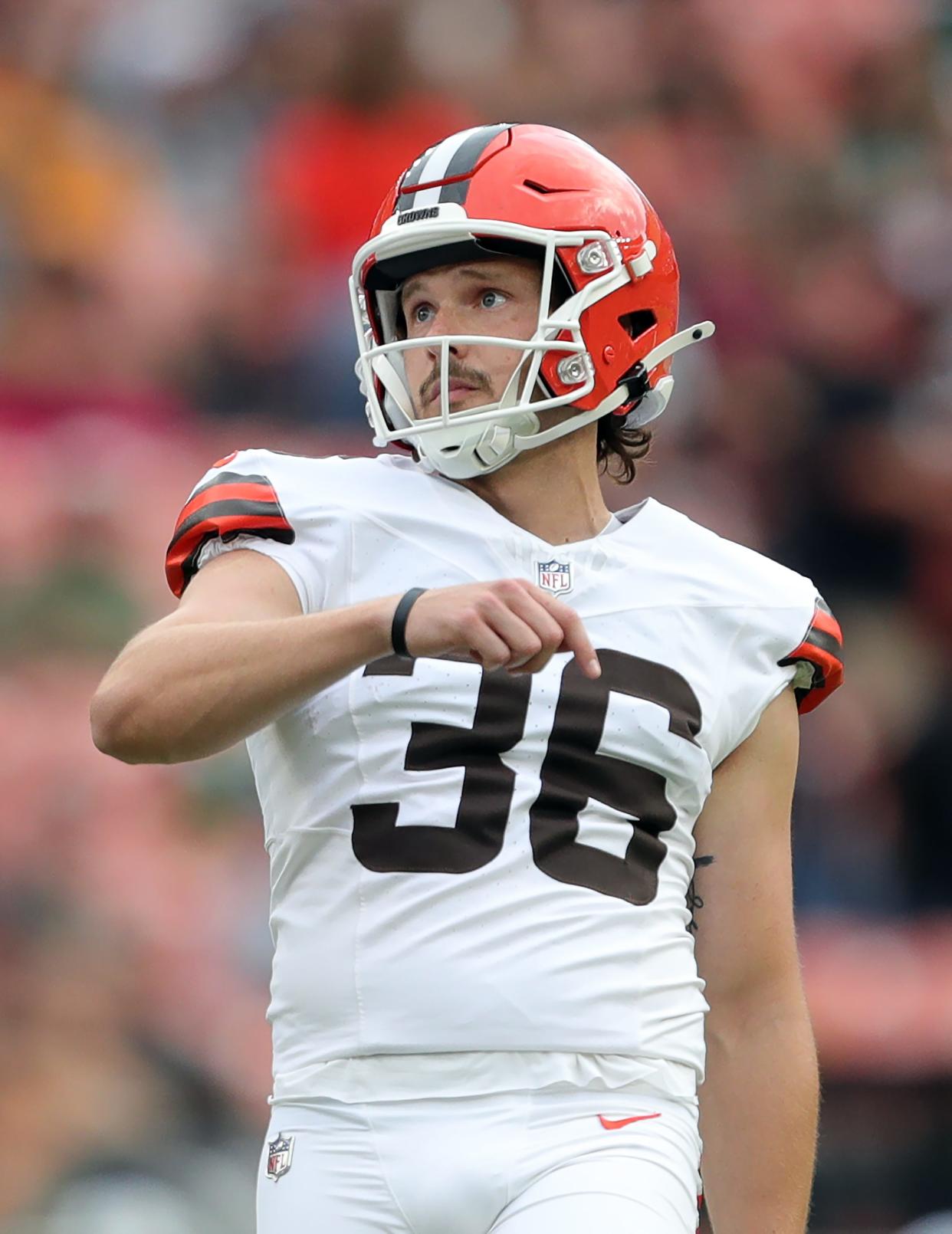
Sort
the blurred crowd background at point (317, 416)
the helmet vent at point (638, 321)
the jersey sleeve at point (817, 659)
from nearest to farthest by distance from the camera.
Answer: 1. the jersey sleeve at point (817, 659)
2. the helmet vent at point (638, 321)
3. the blurred crowd background at point (317, 416)

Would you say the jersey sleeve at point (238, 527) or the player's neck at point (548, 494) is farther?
the player's neck at point (548, 494)

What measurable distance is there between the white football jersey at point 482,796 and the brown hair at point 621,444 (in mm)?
373

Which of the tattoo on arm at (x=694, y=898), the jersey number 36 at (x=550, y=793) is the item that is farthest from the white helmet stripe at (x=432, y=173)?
the tattoo on arm at (x=694, y=898)

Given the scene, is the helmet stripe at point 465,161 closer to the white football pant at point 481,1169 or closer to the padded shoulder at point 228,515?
the padded shoulder at point 228,515

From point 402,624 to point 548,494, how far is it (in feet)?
2.51

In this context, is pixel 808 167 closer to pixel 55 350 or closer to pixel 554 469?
pixel 55 350

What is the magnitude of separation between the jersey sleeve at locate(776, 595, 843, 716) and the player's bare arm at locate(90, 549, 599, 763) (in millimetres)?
659

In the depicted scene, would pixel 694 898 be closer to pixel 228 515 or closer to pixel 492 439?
pixel 492 439

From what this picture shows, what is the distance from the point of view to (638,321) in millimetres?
2840

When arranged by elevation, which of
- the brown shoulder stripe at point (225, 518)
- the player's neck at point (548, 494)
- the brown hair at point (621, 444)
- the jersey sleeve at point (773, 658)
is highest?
the brown hair at point (621, 444)

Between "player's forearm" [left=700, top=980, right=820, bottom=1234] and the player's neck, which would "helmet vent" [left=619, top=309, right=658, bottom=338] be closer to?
the player's neck

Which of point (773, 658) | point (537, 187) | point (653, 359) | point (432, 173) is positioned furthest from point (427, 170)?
point (773, 658)

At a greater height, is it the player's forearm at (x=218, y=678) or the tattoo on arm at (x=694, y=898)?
the player's forearm at (x=218, y=678)

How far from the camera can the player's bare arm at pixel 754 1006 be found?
8.53ft
